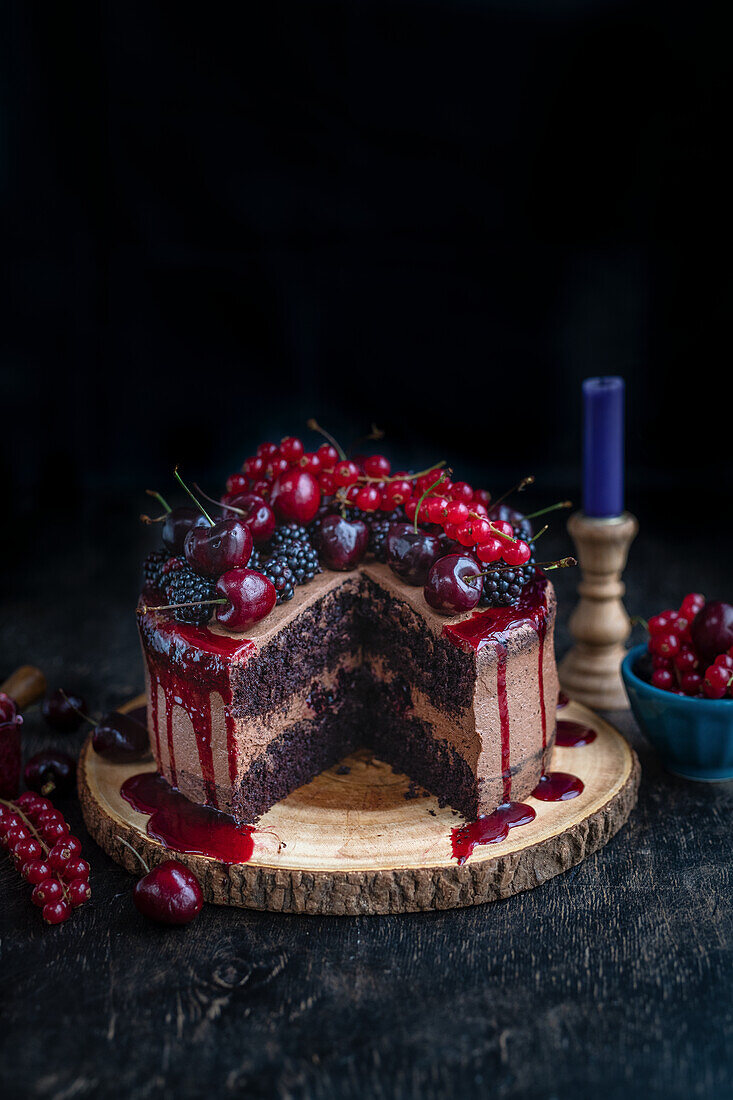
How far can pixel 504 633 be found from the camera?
8.34 ft

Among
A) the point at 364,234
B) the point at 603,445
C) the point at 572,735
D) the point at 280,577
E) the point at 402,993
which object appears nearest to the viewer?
the point at 402,993

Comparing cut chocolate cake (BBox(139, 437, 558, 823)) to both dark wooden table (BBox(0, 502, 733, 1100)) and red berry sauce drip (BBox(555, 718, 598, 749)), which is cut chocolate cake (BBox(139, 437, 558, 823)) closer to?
red berry sauce drip (BBox(555, 718, 598, 749))

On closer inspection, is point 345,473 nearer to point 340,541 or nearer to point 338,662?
point 340,541

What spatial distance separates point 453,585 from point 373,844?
67 cm

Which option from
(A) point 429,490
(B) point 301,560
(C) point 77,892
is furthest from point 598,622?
(C) point 77,892

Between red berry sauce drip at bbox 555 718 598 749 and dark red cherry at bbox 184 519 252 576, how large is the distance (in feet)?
3.64

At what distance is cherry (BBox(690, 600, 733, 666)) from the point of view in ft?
9.13

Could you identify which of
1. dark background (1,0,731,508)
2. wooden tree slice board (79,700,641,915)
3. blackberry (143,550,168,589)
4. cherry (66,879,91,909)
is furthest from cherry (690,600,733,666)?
dark background (1,0,731,508)

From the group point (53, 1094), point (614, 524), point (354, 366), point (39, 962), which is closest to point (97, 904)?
point (39, 962)

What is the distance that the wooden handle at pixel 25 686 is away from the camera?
3367mm

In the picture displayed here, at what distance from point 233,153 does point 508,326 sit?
1530 mm

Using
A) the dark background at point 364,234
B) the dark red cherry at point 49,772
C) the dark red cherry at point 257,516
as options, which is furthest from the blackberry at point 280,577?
the dark background at point 364,234

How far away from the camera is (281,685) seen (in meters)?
2.67

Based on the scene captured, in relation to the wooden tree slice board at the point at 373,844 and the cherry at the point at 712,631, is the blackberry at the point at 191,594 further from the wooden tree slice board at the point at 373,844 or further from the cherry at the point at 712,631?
the cherry at the point at 712,631
